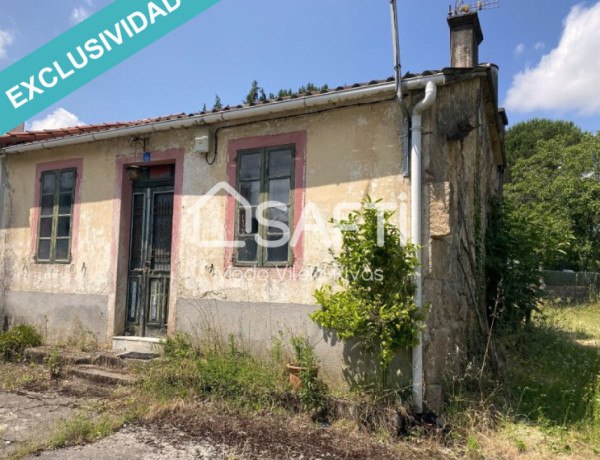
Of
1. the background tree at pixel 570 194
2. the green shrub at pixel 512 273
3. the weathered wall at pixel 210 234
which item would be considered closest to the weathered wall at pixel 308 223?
the weathered wall at pixel 210 234

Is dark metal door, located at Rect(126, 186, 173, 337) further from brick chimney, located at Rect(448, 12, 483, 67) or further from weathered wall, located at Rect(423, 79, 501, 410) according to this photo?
brick chimney, located at Rect(448, 12, 483, 67)

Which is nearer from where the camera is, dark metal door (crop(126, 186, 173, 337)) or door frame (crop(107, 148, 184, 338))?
door frame (crop(107, 148, 184, 338))

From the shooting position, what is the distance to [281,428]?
468 centimetres

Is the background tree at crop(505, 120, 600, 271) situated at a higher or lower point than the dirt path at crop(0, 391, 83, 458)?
higher

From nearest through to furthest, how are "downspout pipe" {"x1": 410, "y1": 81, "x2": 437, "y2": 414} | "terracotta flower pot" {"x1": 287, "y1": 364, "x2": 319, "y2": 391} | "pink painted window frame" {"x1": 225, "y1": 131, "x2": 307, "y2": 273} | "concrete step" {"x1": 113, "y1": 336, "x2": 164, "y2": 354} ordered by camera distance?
"downspout pipe" {"x1": 410, "y1": 81, "x2": 437, "y2": 414}, "terracotta flower pot" {"x1": 287, "y1": 364, "x2": 319, "y2": 391}, "pink painted window frame" {"x1": 225, "y1": 131, "x2": 307, "y2": 273}, "concrete step" {"x1": 113, "y1": 336, "x2": 164, "y2": 354}

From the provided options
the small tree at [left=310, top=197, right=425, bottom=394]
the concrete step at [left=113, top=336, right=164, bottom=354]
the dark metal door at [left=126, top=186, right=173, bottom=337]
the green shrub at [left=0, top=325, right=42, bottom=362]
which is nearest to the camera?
the small tree at [left=310, top=197, right=425, bottom=394]

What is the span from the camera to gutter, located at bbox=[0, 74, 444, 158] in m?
5.14

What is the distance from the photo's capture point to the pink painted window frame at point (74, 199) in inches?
302

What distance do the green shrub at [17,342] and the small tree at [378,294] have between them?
5.20 metres

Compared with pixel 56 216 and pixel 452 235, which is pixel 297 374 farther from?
pixel 56 216

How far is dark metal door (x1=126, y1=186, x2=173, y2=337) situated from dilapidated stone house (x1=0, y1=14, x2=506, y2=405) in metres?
0.02

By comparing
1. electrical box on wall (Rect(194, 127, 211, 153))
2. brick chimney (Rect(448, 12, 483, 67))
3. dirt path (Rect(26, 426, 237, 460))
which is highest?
brick chimney (Rect(448, 12, 483, 67))

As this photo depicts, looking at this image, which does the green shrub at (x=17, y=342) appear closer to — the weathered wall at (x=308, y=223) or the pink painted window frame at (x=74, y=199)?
the pink painted window frame at (x=74, y=199)

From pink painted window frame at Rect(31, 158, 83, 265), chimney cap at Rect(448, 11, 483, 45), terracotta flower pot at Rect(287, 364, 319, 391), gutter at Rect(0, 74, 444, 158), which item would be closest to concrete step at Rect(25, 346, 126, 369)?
pink painted window frame at Rect(31, 158, 83, 265)
